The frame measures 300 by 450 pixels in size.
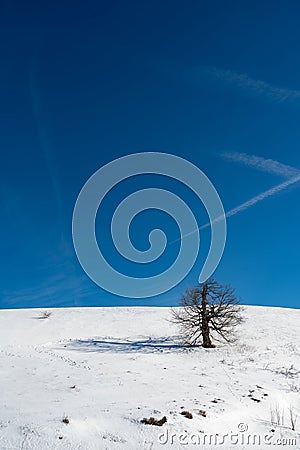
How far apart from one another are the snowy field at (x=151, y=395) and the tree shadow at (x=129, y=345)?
7 cm

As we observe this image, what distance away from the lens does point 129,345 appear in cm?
2642

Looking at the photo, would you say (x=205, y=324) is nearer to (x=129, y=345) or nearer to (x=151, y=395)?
(x=129, y=345)

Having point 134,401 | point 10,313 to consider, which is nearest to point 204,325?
point 134,401

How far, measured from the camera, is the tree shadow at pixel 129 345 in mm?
24237

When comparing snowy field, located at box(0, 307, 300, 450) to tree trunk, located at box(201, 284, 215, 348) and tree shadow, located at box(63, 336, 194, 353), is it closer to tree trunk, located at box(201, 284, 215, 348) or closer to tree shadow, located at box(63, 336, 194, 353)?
tree shadow, located at box(63, 336, 194, 353)

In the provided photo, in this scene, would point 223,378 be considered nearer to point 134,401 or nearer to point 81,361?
point 134,401

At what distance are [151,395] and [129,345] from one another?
1555cm

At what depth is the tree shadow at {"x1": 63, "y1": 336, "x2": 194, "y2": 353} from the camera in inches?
954

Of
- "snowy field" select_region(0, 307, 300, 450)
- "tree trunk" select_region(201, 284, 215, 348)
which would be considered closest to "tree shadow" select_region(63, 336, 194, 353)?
"snowy field" select_region(0, 307, 300, 450)

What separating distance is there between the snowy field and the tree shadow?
75 millimetres

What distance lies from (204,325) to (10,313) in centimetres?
2984

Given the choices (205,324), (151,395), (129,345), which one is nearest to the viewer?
(151,395)

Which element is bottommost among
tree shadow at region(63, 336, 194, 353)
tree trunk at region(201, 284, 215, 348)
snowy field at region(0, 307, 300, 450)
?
snowy field at region(0, 307, 300, 450)

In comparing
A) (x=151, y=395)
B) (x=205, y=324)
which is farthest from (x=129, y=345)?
(x=151, y=395)
